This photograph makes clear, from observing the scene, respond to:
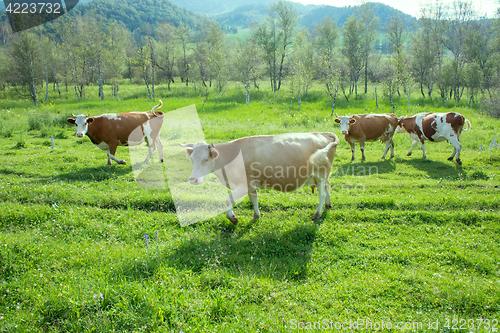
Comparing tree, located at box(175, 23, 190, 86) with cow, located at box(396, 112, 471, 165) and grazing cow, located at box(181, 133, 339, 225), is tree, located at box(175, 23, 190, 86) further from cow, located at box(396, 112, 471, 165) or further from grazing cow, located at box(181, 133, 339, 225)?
grazing cow, located at box(181, 133, 339, 225)

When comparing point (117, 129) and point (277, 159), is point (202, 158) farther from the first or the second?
point (117, 129)

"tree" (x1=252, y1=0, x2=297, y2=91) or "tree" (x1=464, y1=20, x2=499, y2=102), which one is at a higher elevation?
"tree" (x1=252, y1=0, x2=297, y2=91)

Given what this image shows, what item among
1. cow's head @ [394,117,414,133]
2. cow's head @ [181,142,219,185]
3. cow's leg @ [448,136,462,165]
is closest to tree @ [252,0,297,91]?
cow's head @ [394,117,414,133]

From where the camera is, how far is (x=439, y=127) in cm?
1333

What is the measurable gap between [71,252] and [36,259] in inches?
23.2

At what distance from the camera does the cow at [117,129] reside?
12.1 m

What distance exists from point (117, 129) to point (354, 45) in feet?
145

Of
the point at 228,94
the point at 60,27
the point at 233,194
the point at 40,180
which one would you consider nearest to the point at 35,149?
the point at 40,180

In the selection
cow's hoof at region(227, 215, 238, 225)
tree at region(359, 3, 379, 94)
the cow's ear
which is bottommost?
cow's hoof at region(227, 215, 238, 225)

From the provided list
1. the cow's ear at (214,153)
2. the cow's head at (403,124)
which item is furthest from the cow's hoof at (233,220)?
the cow's head at (403,124)

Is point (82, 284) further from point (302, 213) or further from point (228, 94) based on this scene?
point (228, 94)

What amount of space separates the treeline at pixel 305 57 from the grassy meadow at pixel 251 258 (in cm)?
2545

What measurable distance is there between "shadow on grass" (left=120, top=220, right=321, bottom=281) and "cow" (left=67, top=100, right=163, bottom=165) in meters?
7.89

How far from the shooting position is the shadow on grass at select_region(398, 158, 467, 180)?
36.2 ft
